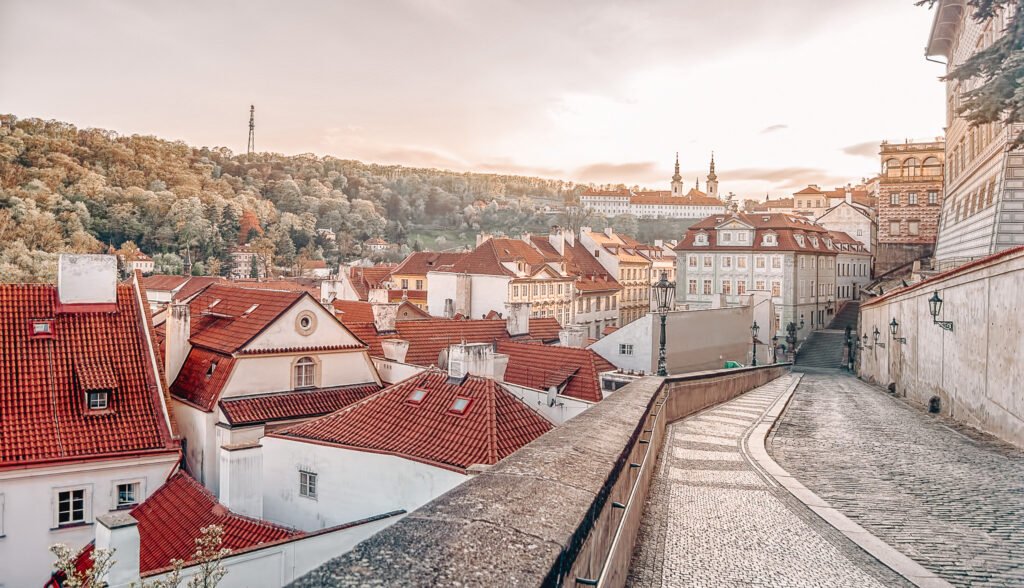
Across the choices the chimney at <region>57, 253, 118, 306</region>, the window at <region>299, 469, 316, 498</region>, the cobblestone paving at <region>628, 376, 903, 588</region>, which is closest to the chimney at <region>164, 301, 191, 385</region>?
the chimney at <region>57, 253, 118, 306</region>

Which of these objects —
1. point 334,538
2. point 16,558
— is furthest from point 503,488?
point 16,558

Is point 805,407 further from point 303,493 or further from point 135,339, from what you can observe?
point 135,339

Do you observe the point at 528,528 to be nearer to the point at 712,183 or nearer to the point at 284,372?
the point at 284,372

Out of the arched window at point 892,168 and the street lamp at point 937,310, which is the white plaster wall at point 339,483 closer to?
the street lamp at point 937,310

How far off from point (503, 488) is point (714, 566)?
2420 mm

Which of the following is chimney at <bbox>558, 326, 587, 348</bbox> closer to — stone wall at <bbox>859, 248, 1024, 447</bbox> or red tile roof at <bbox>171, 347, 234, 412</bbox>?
stone wall at <bbox>859, 248, 1024, 447</bbox>

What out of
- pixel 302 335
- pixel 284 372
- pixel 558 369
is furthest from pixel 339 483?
pixel 558 369

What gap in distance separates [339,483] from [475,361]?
201 inches

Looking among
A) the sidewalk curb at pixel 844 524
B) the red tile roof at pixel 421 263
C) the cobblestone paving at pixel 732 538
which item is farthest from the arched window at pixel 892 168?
the cobblestone paving at pixel 732 538

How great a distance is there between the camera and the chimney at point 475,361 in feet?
57.2

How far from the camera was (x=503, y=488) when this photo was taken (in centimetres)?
351

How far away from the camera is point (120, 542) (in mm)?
8758

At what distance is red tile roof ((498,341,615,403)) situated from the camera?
21.4 metres

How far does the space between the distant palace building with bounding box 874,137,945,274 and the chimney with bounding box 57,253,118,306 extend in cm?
5711
